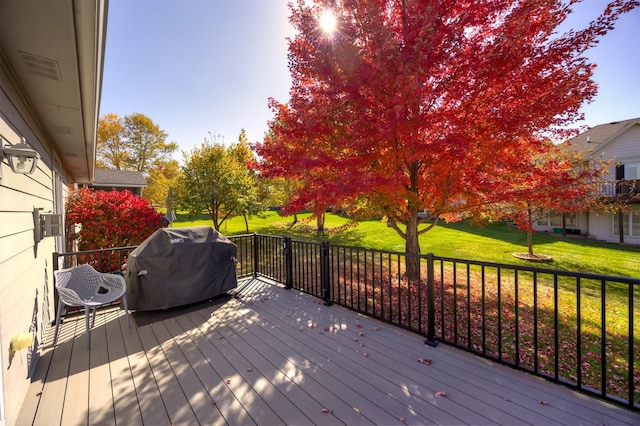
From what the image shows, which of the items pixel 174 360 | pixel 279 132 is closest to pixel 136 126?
pixel 279 132

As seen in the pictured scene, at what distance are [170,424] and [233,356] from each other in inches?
34.3

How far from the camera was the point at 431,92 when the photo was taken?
405cm

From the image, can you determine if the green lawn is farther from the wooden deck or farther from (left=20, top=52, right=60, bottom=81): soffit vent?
(left=20, top=52, right=60, bottom=81): soffit vent

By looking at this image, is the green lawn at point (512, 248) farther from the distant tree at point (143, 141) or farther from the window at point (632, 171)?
the distant tree at point (143, 141)

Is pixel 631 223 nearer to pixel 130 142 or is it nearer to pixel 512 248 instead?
pixel 512 248

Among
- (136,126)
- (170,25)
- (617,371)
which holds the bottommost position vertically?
(617,371)

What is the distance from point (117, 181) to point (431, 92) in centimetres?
1955

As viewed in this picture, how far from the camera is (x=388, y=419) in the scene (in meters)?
1.85

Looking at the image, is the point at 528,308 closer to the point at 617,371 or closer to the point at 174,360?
the point at 617,371

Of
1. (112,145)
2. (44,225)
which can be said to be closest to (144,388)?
(44,225)

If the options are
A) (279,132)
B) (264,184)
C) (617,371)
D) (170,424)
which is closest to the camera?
(170,424)

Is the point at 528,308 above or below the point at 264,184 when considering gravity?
below

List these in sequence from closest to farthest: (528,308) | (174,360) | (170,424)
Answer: (170,424) → (174,360) → (528,308)

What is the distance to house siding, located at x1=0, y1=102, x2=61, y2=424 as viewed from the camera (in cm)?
184
